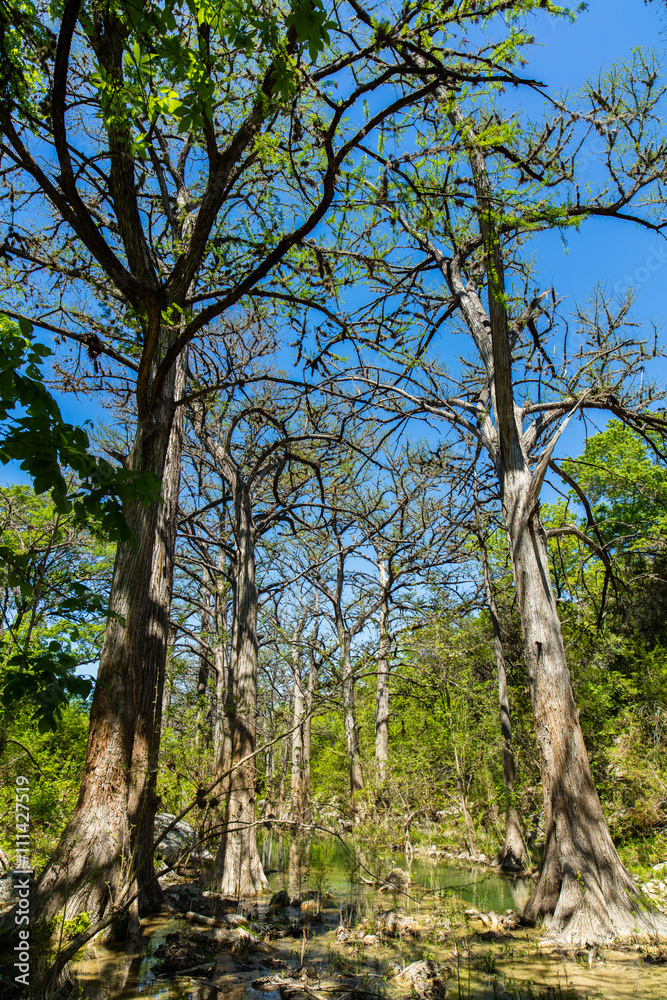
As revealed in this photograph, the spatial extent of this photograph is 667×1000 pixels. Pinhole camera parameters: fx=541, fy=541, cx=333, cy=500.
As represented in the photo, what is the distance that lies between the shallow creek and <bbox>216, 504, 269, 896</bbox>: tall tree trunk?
1166 millimetres

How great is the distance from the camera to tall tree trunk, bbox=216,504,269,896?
7543 mm

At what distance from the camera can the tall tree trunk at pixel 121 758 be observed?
3.48 metres

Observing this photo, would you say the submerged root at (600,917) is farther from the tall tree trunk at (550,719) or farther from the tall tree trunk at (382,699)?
the tall tree trunk at (382,699)

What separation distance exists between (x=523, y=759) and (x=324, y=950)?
889 cm

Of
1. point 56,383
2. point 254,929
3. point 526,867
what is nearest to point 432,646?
point 526,867

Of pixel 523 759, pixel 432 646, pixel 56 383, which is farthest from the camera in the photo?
pixel 432 646

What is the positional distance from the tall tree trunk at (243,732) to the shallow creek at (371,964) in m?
1.17

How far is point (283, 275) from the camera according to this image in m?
5.81

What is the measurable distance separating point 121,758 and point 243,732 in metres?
4.56

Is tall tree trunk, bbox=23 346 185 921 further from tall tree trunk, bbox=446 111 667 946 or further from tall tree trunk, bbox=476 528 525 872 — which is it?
tall tree trunk, bbox=476 528 525 872

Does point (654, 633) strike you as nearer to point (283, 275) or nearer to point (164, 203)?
point (283, 275)

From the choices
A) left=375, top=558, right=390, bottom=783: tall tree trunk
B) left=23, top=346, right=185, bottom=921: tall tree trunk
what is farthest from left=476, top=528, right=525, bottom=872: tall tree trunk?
left=23, top=346, right=185, bottom=921: tall tree trunk

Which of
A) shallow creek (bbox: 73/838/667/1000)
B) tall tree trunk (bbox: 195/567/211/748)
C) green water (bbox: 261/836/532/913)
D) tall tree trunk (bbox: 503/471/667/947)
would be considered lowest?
green water (bbox: 261/836/532/913)

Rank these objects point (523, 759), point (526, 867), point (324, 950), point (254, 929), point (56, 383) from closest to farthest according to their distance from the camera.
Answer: point (324, 950), point (254, 929), point (56, 383), point (526, 867), point (523, 759)
